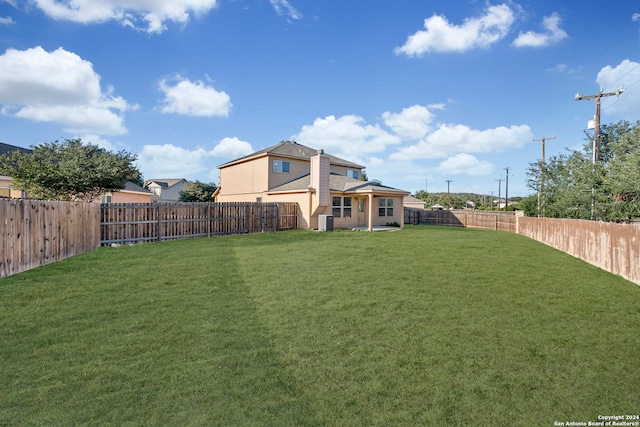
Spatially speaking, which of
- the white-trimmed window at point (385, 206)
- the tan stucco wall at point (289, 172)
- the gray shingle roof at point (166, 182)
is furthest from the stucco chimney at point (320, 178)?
the gray shingle roof at point (166, 182)

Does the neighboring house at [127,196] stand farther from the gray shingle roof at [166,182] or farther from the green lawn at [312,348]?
the gray shingle roof at [166,182]

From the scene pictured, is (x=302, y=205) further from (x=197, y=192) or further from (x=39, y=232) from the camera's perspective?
(x=197, y=192)

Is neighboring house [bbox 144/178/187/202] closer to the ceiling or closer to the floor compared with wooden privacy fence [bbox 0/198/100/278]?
closer to the ceiling

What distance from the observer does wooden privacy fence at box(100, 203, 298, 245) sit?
41.4 ft

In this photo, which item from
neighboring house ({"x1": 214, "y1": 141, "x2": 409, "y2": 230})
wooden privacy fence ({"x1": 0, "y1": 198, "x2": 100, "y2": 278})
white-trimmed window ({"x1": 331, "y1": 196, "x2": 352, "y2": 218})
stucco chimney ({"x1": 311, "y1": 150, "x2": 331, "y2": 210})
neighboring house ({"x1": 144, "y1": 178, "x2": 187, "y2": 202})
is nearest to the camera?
wooden privacy fence ({"x1": 0, "y1": 198, "x2": 100, "y2": 278})

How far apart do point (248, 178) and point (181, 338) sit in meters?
22.0

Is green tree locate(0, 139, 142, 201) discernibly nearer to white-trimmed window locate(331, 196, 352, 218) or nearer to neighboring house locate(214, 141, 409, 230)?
neighboring house locate(214, 141, 409, 230)

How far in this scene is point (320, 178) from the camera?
18.9 meters

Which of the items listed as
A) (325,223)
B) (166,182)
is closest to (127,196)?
(325,223)

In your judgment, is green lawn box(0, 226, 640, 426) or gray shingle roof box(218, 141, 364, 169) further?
gray shingle roof box(218, 141, 364, 169)

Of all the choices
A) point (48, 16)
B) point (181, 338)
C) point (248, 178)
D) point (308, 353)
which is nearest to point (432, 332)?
point (308, 353)

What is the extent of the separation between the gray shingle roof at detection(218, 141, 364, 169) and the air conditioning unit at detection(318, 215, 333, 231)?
6544 mm

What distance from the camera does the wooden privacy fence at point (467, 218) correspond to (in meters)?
24.4

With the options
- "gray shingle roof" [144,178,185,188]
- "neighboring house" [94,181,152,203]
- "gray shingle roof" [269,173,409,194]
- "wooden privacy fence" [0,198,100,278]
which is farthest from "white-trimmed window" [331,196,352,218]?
"gray shingle roof" [144,178,185,188]
